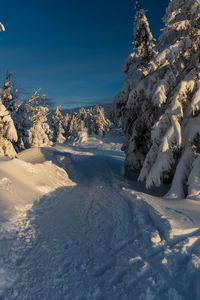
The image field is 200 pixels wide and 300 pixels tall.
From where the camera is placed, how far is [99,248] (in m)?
4.58

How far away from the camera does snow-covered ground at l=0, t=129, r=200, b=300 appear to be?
3271 mm

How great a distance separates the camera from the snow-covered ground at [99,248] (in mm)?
3271

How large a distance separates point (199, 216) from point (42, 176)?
28.4 feet

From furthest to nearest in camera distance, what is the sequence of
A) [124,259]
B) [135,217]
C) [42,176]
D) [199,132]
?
[42,176] → [199,132] → [135,217] → [124,259]

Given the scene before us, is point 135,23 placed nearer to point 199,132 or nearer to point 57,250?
point 199,132

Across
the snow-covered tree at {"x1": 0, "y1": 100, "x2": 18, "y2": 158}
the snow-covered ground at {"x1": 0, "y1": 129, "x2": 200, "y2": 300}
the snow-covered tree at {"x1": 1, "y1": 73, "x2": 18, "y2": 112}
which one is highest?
the snow-covered tree at {"x1": 1, "y1": 73, "x2": 18, "y2": 112}

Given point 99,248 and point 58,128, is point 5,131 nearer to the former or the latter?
point 99,248

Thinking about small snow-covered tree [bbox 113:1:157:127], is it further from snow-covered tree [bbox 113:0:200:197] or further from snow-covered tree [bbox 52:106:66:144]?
snow-covered tree [bbox 52:106:66:144]

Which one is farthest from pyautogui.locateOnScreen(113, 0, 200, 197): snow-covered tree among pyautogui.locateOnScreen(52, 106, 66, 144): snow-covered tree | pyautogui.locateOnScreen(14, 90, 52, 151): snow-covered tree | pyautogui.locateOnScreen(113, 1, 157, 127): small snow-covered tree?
pyautogui.locateOnScreen(52, 106, 66, 144): snow-covered tree

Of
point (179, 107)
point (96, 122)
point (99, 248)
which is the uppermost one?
point (96, 122)

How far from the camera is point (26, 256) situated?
170 inches

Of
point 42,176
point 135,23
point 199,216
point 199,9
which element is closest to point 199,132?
point 199,216

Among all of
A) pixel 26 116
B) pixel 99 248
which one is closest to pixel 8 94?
pixel 26 116

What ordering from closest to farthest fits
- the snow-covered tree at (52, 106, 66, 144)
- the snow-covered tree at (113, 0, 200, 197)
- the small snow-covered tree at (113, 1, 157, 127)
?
the snow-covered tree at (113, 0, 200, 197)
the small snow-covered tree at (113, 1, 157, 127)
the snow-covered tree at (52, 106, 66, 144)
